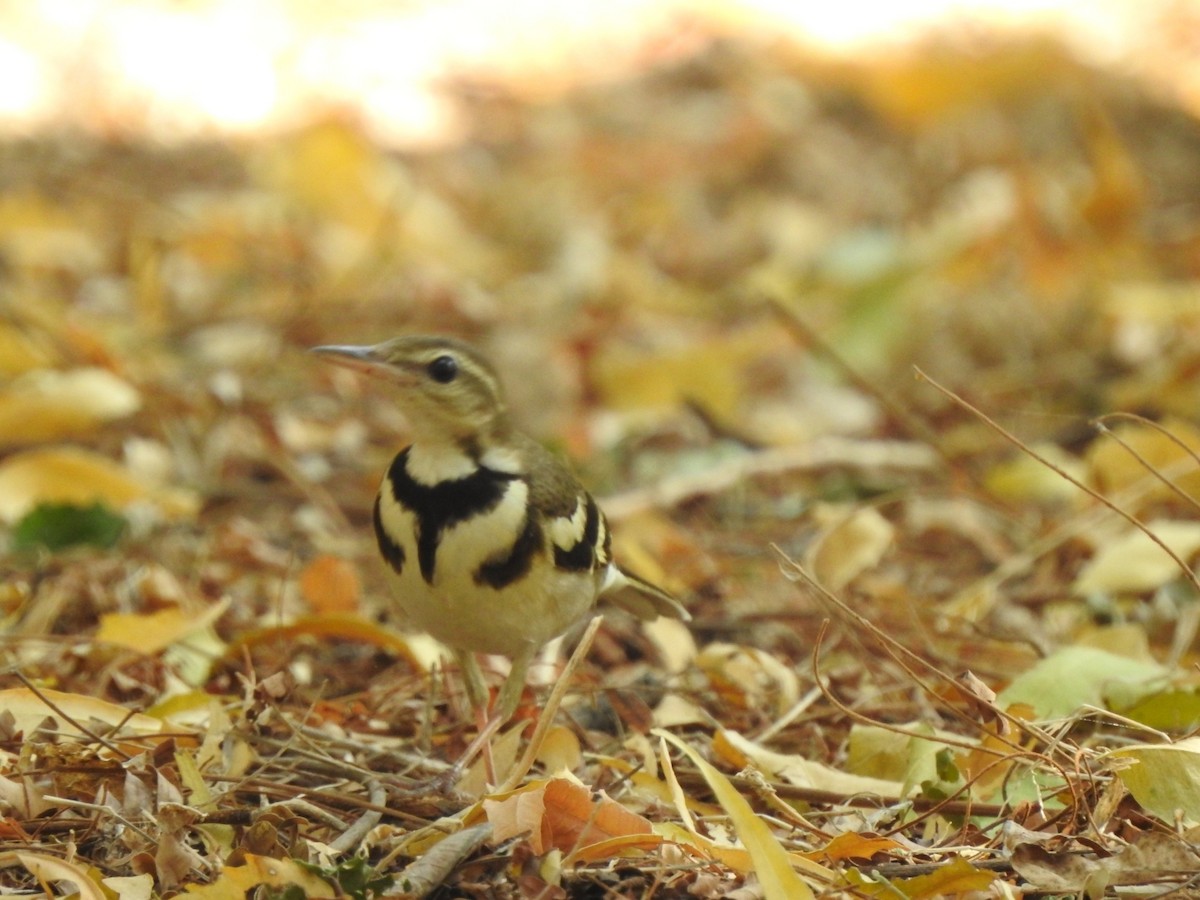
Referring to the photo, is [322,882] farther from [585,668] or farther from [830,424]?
[830,424]

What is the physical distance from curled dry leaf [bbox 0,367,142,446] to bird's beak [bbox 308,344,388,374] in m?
1.85

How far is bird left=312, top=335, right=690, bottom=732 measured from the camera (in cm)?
294

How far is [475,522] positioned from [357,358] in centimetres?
45

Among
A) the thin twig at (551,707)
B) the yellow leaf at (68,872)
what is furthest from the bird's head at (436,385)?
the yellow leaf at (68,872)

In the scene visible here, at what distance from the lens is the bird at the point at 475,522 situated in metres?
2.94

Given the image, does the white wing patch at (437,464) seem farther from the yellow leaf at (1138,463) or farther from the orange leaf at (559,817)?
the yellow leaf at (1138,463)

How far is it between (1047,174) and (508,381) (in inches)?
160

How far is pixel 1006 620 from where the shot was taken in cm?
414

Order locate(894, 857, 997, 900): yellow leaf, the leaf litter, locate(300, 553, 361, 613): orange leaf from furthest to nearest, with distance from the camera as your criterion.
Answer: locate(300, 553, 361, 613): orange leaf, the leaf litter, locate(894, 857, 997, 900): yellow leaf

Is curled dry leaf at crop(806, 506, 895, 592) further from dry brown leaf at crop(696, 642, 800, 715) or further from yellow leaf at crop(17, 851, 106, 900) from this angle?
yellow leaf at crop(17, 851, 106, 900)

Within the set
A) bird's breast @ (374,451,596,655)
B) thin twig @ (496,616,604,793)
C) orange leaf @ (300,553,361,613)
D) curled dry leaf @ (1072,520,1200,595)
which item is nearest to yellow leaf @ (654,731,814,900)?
thin twig @ (496,616,604,793)

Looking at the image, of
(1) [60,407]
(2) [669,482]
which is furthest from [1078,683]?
(1) [60,407]

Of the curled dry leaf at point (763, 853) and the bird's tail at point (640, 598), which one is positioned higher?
the curled dry leaf at point (763, 853)

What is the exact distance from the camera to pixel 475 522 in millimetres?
2947
